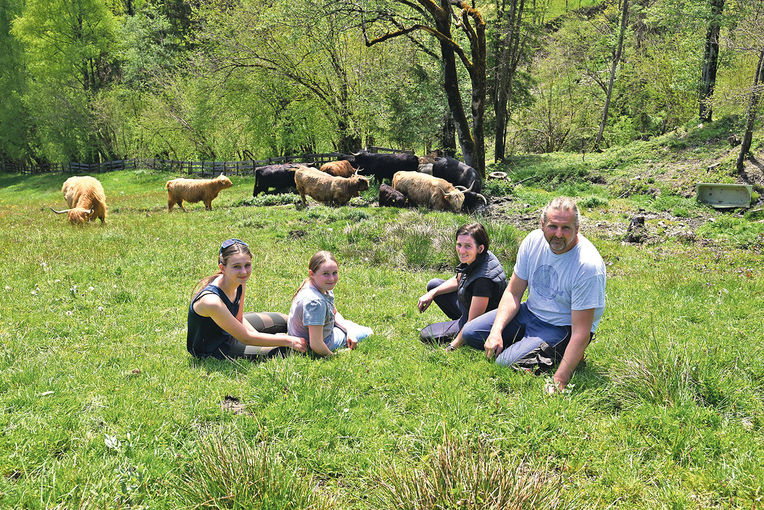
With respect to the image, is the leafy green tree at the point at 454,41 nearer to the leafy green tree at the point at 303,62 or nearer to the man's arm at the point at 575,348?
the leafy green tree at the point at 303,62

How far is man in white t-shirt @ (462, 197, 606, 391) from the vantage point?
4168 millimetres

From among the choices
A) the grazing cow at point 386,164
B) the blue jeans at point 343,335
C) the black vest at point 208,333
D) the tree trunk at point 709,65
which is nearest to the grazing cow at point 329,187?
the grazing cow at point 386,164

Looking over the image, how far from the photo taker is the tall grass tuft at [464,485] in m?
2.62

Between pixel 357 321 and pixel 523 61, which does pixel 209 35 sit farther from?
pixel 357 321

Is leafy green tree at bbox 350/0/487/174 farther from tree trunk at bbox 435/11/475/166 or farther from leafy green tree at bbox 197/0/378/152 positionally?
leafy green tree at bbox 197/0/378/152

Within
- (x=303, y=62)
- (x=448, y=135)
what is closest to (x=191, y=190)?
(x=448, y=135)

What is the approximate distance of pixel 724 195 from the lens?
13.4m

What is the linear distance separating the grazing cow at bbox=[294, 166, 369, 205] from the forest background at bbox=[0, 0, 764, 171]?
15.0ft

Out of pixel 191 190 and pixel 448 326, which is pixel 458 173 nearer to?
pixel 191 190

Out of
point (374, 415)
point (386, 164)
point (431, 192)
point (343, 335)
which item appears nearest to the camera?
point (374, 415)

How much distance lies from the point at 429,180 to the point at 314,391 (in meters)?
12.5

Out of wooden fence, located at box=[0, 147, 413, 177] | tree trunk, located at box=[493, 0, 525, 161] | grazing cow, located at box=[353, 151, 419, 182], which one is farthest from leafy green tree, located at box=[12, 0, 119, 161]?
tree trunk, located at box=[493, 0, 525, 161]

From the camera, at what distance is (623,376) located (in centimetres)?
414

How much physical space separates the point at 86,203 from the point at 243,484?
551 inches
